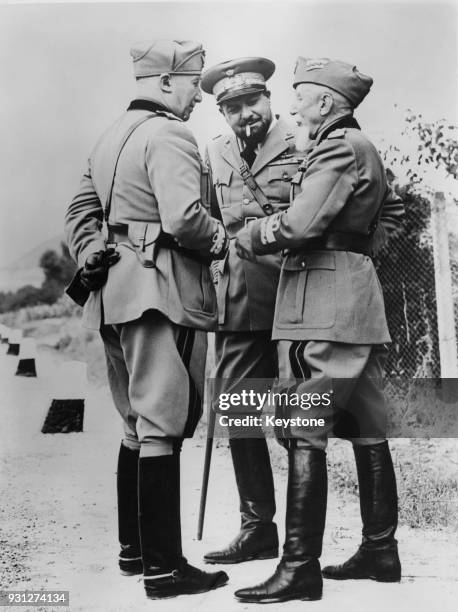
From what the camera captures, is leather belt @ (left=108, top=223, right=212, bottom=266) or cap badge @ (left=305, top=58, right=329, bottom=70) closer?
leather belt @ (left=108, top=223, right=212, bottom=266)

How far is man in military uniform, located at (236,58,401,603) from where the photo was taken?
316cm

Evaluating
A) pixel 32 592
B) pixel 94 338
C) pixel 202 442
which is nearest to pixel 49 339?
pixel 94 338

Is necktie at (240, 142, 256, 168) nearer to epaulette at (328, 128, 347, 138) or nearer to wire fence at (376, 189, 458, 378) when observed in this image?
epaulette at (328, 128, 347, 138)

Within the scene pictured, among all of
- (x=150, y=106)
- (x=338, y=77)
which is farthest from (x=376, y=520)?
(x=150, y=106)

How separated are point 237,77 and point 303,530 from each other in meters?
2.08

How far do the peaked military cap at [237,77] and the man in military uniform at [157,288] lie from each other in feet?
0.91

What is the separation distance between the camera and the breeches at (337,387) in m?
3.20

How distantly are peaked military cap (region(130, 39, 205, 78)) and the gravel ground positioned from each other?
4.79 ft

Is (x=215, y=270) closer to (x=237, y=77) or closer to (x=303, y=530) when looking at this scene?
(x=237, y=77)

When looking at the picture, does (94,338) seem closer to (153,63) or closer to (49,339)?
(49,339)

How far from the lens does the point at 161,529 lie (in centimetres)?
316

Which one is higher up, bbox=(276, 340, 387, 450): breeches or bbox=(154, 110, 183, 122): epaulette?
bbox=(154, 110, 183, 122): epaulette

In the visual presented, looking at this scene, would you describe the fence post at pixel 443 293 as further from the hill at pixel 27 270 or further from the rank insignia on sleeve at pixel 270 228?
the hill at pixel 27 270

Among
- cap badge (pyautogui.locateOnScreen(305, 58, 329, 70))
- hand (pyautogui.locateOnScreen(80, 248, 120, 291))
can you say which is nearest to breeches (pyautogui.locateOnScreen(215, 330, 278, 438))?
hand (pyautogui.locateOnScreen(80, 248, 120, 291))
